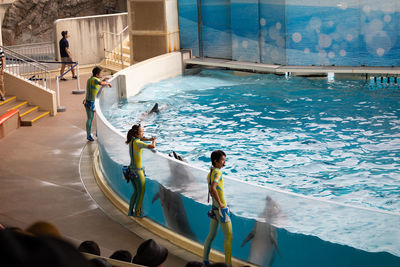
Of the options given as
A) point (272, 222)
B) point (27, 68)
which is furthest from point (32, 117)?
point (272, 222)

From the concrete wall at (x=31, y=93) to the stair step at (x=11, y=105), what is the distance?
0.74ft

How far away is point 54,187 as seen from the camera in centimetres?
1076

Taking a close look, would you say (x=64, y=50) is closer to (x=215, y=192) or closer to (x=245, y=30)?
(x=245, y=30)

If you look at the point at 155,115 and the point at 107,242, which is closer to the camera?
the point at 107,242

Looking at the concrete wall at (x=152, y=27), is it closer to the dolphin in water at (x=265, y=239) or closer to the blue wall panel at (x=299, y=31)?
the blue wall panel at (x=299, y=31)

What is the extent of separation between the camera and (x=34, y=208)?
9.66 meters

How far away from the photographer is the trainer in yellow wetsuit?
673 cm

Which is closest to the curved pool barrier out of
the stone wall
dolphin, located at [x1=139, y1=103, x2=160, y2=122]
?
dolphin, located at [x1=139, y1=103, x2=160, y2=122]

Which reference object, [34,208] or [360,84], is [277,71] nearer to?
[360,84]

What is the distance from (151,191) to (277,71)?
41.5 feet

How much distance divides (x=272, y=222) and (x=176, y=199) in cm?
175

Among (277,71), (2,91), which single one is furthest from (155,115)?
(277,71)

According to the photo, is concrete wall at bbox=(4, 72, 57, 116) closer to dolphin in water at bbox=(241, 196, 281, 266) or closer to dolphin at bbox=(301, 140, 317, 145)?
dolphin at bbox=(301, 140, 317, 145)

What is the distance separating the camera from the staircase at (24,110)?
15666 mm
